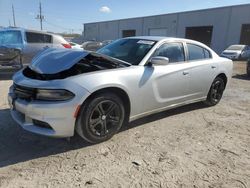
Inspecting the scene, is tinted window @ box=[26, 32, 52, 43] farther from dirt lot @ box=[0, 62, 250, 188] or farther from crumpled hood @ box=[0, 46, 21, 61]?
dirt lot @ box=[0, 62, 250, 188]

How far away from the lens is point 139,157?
327 cm

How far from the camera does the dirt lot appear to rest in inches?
109

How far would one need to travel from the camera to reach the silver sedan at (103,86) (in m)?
3.12


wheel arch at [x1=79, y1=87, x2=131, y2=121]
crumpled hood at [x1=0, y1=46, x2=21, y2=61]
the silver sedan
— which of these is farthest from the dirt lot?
crumpled hood at [x1=0, y1=46, x2=21, y2=61]

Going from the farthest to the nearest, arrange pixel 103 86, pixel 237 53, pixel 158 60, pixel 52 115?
pixel 237 53 → pixel 158 60 → pixel 103 86 → pixel 52 115

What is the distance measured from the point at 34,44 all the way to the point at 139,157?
698 centimetres

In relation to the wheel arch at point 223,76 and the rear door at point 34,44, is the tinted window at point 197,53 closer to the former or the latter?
the wheel arch at point 223,76

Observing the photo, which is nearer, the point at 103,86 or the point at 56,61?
the point at 103,86

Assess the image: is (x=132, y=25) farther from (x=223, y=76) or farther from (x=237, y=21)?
(x=223, y=76)

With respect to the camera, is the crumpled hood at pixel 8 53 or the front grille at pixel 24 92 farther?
the crumpled hood at pixel 8 53

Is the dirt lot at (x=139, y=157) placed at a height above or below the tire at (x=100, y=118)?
below

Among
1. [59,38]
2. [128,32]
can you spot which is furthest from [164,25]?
[59,38]

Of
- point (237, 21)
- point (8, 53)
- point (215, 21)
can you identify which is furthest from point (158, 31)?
point (8, 53)

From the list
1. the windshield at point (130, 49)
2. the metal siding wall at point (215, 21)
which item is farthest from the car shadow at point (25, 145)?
the metal siding wall at point (215, 21)
